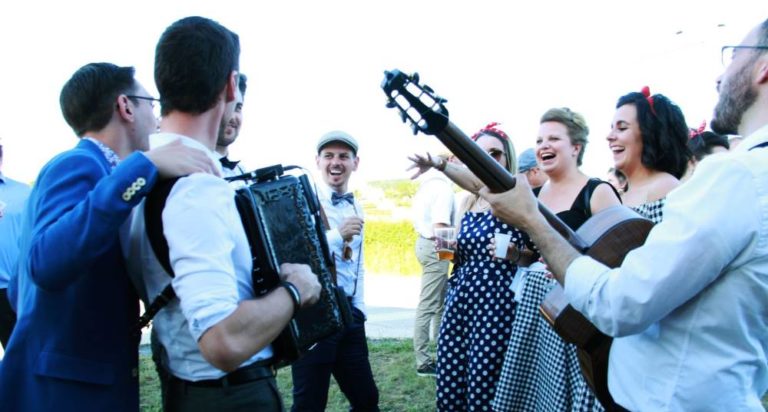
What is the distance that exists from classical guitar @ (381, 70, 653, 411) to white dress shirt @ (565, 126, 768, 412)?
0.54 m

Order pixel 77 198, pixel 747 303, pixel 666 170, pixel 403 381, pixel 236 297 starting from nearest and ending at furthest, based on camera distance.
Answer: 1. pixel 236 297
2. pixel 747 303
3. pixel 77 198
4. pixel 666 170
5. pixel 403 381

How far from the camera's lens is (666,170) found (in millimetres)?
3461

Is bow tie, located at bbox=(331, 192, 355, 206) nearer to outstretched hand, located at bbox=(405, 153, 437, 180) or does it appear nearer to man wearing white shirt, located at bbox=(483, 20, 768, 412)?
outstretched hand, located at bbox=(405, 153, 437, 180)

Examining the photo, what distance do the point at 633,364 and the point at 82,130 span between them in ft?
Answer: 7.12

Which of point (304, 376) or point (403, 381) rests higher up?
point (304, 376)

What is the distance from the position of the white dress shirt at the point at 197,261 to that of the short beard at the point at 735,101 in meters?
1.57

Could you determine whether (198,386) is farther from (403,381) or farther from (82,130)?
(403,381)

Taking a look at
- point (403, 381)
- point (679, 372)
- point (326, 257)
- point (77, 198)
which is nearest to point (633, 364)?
point (679, 372)

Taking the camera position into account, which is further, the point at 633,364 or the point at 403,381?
the point at 403,381

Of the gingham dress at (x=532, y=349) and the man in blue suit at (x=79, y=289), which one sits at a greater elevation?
the man in blue suit at (x=79, y=289)

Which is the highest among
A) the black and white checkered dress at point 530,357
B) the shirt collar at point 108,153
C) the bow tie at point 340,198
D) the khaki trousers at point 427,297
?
the shirt collar at point 108,153

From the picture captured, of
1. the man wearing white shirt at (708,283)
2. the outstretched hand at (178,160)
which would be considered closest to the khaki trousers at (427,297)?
the man wearing white shirt at (708,283)

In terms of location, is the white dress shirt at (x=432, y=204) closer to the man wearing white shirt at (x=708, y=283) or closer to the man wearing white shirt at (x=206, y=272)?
the man wearing white shirt at (x=708, y=283)

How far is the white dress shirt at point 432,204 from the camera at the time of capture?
22.1 ft
